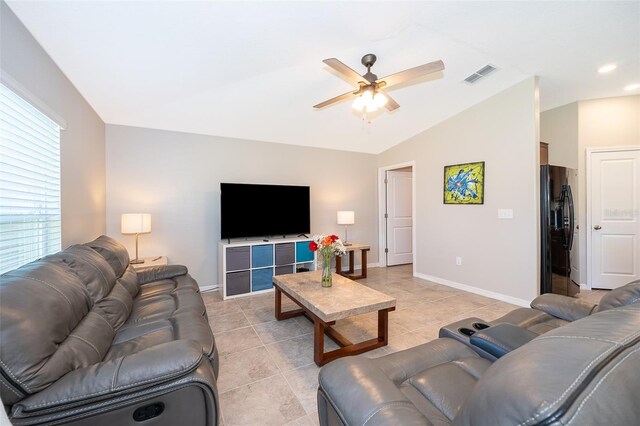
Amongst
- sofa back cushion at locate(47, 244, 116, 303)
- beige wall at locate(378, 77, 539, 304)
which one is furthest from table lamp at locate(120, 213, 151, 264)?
beige wall at locate(378, 77, 539, 304)

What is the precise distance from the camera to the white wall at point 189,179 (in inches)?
136

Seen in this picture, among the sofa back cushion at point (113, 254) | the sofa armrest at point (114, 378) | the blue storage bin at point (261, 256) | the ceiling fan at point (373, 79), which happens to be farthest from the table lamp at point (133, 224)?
the ceiling fan at point (373, 79)

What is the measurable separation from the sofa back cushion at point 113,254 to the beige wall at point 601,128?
583 cm

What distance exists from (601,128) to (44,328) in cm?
611

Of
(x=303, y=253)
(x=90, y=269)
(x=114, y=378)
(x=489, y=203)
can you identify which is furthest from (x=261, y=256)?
(x=489, y=203)

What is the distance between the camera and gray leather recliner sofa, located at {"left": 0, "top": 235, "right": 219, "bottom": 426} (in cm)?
92

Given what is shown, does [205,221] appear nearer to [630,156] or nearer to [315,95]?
[315,95]

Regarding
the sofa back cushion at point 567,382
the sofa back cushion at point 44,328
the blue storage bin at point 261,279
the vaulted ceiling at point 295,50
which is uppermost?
the vaulted ceiling at point 295,50

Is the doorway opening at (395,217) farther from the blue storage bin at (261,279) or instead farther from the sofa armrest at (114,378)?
the sofa armrest at (114,378)

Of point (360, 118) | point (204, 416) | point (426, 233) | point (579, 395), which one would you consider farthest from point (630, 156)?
point (204, 416)

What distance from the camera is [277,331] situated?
2.67 metres

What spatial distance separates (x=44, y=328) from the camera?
1062 millimetres

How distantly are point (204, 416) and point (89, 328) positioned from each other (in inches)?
31.8

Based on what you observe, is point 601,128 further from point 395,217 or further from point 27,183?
point 27,183
